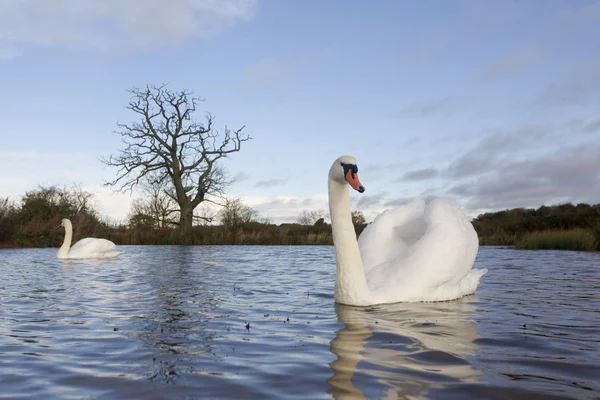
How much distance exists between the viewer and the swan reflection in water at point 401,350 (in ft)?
11.7

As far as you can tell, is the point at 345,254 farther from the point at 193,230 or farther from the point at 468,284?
the point at 193,230

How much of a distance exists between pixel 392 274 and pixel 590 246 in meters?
16.6

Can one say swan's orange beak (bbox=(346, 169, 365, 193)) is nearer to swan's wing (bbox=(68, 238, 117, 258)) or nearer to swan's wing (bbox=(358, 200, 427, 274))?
swan's wing (bbox=(358, 200, 427, 274))

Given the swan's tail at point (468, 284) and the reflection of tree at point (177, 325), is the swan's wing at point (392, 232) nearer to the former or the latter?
the swan's tail at point (468, 284)

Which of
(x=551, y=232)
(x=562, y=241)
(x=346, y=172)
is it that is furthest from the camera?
(x=551, y=232)

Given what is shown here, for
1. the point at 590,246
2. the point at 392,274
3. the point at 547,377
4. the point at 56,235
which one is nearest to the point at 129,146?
the point at 56,235

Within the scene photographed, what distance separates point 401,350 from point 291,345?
0.88 m

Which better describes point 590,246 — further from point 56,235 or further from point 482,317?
Result: point 56,235

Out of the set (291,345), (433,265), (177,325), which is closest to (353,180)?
(433,265)

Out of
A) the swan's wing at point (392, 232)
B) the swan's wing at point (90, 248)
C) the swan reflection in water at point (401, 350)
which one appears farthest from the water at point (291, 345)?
the swan's wing at point (90, 248)

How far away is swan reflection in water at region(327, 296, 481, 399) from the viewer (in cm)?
355

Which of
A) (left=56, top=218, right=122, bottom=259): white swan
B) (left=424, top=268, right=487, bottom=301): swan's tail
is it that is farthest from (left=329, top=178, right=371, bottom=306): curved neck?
(left=56, top=218, right=122, bottom=259): white swan

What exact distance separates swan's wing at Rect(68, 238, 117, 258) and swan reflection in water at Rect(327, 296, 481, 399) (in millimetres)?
12636

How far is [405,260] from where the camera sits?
7.01 metres
